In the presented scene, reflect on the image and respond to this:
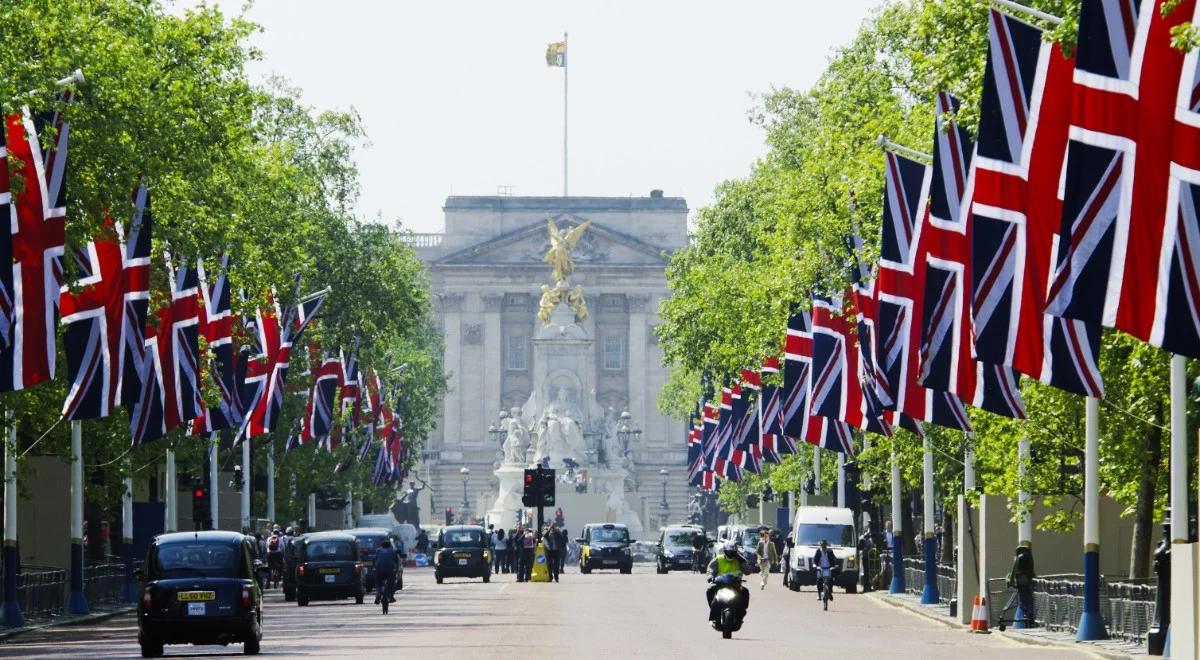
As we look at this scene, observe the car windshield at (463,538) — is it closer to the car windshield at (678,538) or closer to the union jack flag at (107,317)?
the car windshield at (678,538)

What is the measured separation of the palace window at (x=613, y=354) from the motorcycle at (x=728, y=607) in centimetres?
15307

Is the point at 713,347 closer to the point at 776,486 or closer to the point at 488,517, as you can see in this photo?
the point at 776,486

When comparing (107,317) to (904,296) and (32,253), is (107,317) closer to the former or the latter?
(32,253)

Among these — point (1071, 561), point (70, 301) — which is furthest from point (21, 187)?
point (1071, 561)

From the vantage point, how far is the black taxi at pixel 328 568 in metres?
60.7

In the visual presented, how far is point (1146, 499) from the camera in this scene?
138 ft

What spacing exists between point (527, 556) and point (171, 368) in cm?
3364

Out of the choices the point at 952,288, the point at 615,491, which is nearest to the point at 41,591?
the point at 952,288

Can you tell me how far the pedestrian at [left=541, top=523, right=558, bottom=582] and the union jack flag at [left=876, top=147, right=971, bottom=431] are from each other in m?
38.7

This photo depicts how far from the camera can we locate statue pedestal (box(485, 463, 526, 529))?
435ft

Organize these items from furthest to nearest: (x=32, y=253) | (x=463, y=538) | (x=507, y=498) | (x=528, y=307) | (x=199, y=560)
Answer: (x=528, y=307) → (x=507, y=498) → (x=463, y=538) → (x=32, y=253) → (x=199, y=560)

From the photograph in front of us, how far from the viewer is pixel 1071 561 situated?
47.8 metres

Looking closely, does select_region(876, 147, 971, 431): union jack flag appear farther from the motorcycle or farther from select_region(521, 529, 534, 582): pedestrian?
select_region(521, 529, 534, 582): pedestrian

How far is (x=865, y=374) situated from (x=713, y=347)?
109 feet
